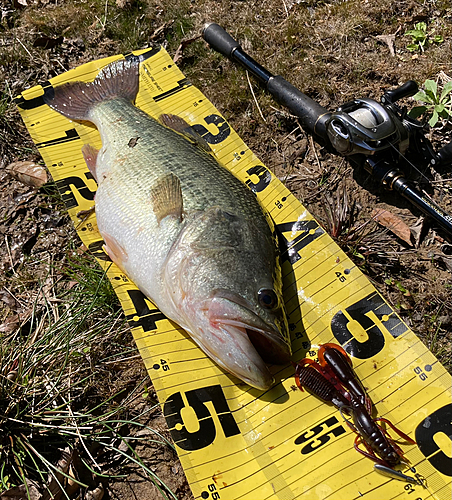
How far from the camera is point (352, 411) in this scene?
2.56 m

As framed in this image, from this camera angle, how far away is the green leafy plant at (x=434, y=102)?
3.73 meters

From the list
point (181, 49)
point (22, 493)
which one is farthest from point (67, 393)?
point (181, 49)

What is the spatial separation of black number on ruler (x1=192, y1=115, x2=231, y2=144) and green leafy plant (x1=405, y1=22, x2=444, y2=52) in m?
2.15

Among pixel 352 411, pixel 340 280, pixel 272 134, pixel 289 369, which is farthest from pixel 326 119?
pixel 352 411

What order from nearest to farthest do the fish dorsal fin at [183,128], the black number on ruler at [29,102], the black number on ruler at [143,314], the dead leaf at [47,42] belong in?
the black number on ruler at [143,314] → the fish dorsal fin at [183,128] → the black number on ruler at [29,102] → the dead leaf at [47,42]

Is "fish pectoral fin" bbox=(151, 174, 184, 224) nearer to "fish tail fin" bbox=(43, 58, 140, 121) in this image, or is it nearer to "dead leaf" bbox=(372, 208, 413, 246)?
"fish tail fin" bbox=(43, 58, 140, 121)

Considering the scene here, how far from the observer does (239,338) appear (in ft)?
8.12

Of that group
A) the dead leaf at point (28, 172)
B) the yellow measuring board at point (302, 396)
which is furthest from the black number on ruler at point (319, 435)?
the dead leaf at point (28, 172)

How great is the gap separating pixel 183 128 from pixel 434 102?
2.33 metres

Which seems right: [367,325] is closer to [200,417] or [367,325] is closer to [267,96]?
[200,417]

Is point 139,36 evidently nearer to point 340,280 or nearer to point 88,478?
point 340,280

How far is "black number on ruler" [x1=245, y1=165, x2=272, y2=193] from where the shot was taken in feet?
12.4

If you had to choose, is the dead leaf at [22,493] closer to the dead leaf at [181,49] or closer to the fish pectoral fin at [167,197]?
the fish pectoral fin at [167,197]

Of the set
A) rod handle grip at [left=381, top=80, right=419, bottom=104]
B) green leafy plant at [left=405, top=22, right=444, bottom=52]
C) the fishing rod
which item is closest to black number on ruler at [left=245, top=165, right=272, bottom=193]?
the fishing rod
